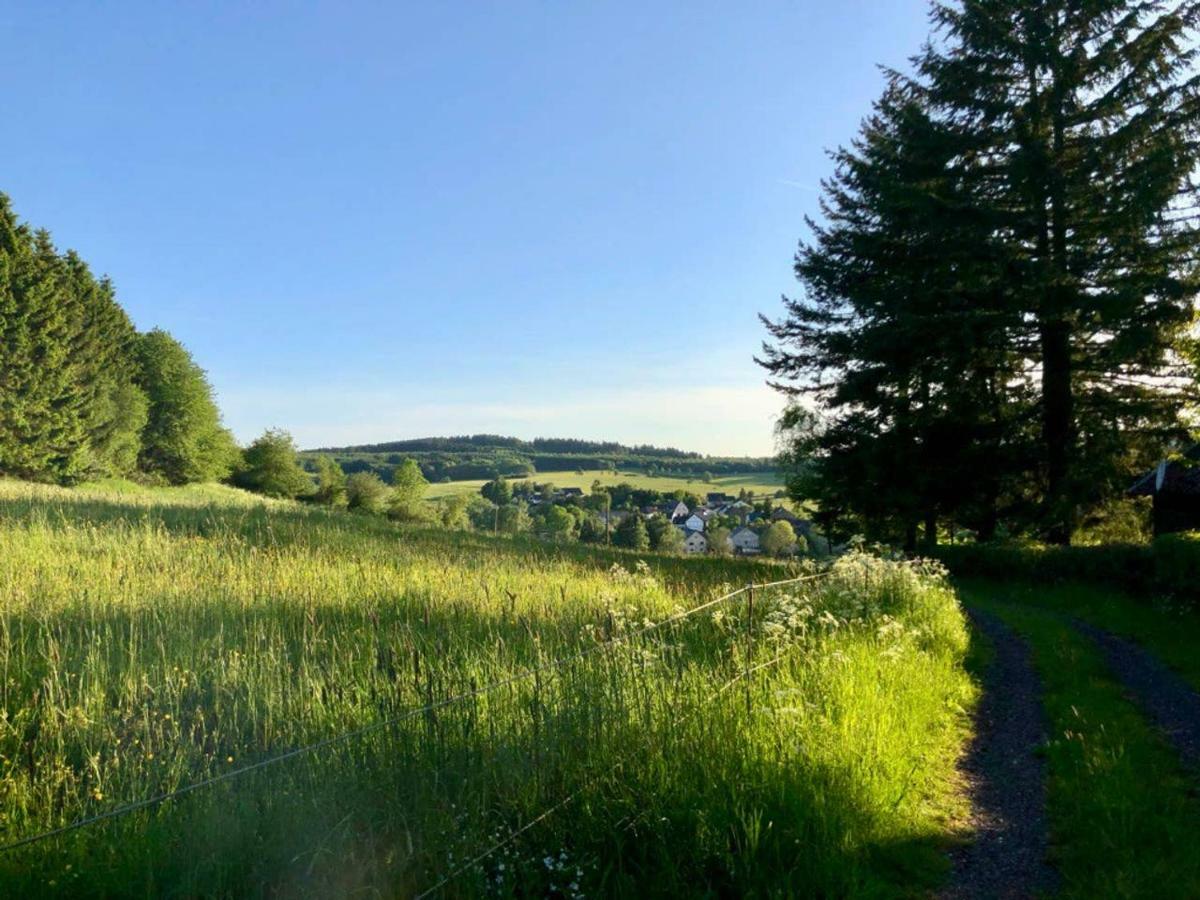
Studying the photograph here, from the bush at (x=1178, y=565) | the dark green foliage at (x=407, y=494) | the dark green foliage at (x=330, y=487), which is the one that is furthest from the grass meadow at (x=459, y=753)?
the dark green foliage at (x=330, y=487)

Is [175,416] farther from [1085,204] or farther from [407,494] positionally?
[1085,204]

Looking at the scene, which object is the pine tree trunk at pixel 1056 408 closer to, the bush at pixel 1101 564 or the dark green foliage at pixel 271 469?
the bush at pixel 1101 564

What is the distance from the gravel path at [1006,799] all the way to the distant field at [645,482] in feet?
257

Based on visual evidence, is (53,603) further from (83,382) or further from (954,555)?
(83,382)

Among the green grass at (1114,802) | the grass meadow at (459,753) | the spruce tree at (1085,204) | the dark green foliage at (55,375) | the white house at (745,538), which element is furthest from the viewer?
the white house at (745,538)

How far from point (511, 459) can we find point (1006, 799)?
101m

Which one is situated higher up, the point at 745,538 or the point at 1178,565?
the point at 1178,565

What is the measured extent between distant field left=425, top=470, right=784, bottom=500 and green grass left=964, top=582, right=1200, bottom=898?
260ft

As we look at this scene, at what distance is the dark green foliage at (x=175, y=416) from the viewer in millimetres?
55781

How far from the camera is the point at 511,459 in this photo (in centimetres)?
10488

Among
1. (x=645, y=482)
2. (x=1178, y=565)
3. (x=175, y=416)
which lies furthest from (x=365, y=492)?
(x=1178, y=565)

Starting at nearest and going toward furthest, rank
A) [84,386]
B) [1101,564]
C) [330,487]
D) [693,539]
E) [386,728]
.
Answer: [386,728]
[1101,564]
[84,386]
[693,539]
[330,487]

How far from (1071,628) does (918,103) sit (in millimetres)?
17455

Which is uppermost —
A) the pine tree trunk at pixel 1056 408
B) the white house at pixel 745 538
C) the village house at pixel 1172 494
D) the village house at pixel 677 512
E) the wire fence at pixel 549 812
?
the pine tree trunk at pixel 1056 408
